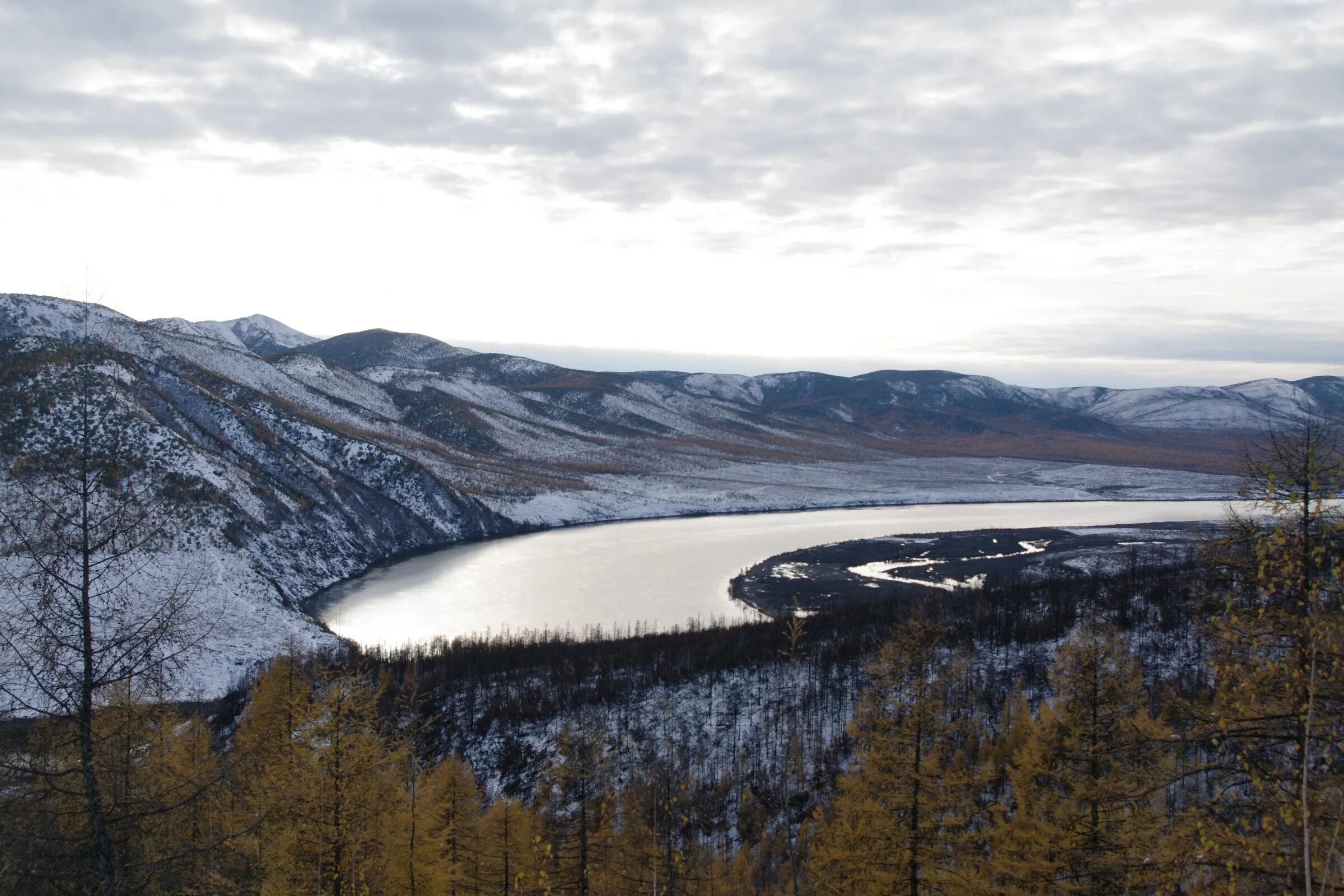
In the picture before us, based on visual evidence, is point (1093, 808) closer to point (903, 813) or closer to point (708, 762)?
point (903, 813)

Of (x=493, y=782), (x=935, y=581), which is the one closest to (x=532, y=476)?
(x=935, y=581)

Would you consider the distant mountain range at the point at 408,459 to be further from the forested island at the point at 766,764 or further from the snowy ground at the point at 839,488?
the forested island at the point at 766,764

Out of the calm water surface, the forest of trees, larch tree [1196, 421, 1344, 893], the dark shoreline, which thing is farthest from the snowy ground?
larch tree [1196, 421, 1344, 893]

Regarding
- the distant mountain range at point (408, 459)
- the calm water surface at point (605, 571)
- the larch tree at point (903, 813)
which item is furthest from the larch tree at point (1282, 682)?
the calm water surface at point (605, 571)

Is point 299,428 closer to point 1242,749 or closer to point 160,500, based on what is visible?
point 160,500

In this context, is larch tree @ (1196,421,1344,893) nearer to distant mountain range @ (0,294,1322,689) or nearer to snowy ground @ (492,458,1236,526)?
distant mountain range @ (0,294,1322,689)

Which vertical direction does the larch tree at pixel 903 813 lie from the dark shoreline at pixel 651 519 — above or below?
above

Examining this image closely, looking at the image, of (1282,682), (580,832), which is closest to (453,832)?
(580,832)
